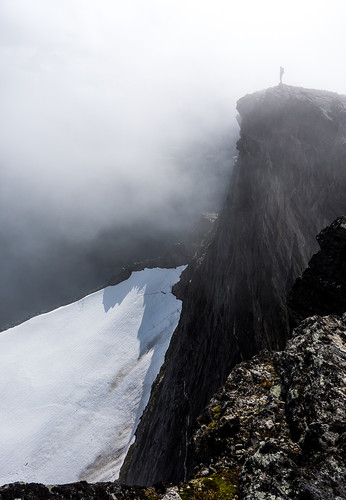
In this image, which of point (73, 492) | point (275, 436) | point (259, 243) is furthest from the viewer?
point (259, 243)

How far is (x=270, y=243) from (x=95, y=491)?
28.0 meters

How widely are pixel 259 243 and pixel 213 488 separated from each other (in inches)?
1124

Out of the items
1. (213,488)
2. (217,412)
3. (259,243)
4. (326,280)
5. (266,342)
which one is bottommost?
(213,488)

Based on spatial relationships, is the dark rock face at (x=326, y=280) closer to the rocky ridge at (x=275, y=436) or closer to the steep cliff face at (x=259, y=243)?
the rocky ridge at (x=275, y=436)

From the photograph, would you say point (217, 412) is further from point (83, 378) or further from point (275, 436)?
point (83, 378)

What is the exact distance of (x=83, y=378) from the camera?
3474 inches

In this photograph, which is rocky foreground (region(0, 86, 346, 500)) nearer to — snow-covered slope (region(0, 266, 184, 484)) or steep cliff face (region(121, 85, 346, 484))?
steep cliff face (region(121, 85, 346, 484))

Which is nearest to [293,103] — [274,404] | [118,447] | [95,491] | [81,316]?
[274,404]

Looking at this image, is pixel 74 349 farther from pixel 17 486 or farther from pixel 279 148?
pixel 17 486

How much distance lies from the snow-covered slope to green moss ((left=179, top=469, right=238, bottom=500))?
60.8 metres

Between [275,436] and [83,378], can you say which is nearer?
[275,436]

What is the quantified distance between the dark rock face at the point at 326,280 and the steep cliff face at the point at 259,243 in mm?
9683

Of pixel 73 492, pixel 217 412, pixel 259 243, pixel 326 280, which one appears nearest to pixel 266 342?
pixel 259 243

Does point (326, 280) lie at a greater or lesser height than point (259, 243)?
lesser
